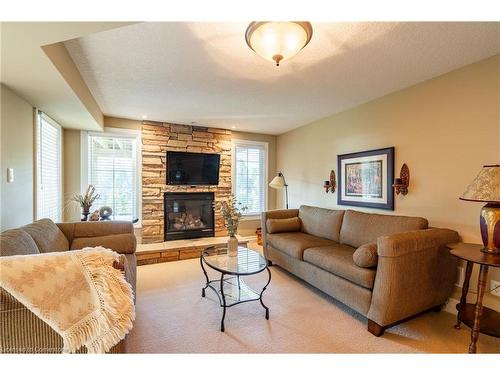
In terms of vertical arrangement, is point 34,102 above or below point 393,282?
above

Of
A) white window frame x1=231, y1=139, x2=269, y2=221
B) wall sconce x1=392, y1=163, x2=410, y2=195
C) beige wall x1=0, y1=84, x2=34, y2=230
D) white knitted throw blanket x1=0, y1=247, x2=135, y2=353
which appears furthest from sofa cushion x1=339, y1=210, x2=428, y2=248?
beige wall x1=0, y1=84, x2=34, y2=230

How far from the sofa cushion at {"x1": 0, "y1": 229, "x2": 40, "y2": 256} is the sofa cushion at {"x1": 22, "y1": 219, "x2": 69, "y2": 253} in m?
0.13

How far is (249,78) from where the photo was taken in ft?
8.05

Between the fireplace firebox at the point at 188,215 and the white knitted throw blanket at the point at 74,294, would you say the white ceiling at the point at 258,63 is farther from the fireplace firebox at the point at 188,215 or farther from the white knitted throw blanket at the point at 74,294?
the fireplace firebox at the point at 188,215

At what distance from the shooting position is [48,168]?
3.16m

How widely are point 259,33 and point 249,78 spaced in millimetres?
1065

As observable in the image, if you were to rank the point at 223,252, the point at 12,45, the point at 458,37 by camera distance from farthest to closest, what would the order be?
1. the point at 223,252
2. the point at 458,37
3. the point at 12,45

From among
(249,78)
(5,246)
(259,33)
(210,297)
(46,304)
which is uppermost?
(249,78)

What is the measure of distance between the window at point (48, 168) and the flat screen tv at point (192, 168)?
5.27 ft

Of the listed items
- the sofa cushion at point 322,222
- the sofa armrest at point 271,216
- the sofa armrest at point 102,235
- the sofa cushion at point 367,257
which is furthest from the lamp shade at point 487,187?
the sofa armrest at point 102,235

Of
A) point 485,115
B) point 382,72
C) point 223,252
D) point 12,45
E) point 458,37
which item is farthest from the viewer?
point 223,252

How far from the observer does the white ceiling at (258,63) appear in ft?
5.57
